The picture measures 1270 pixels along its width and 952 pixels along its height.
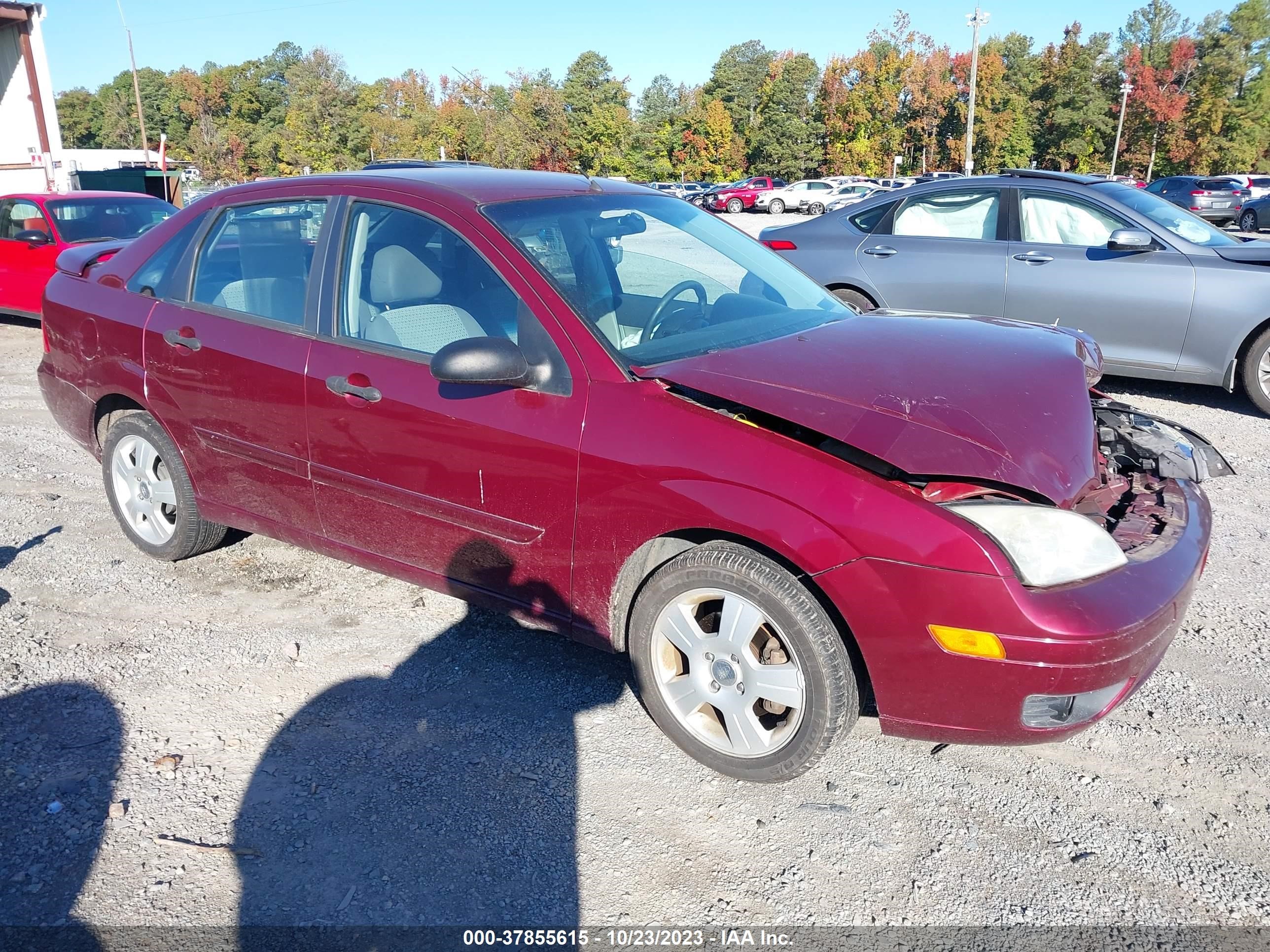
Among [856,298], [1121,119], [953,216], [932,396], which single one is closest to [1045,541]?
[932,396]

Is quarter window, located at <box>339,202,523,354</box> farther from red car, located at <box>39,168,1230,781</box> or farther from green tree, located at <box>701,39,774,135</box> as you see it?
green tree, located at <box>701,39,774,135</box>

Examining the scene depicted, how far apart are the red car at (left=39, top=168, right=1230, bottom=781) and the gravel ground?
30 centimetres

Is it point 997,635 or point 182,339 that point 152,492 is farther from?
point 997,635

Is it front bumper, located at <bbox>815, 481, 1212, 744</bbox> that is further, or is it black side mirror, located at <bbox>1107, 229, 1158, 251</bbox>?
black side mirror, located at <bbox>1107, 229, 1158, 251</bbox>

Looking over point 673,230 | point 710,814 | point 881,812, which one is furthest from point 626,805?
point 673,230

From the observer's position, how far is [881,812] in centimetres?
272

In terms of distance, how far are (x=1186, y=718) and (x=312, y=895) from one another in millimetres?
2753

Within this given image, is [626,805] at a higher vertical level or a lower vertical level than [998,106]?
lower

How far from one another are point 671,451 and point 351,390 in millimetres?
1268

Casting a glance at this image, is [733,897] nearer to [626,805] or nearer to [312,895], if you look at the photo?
[626,805]

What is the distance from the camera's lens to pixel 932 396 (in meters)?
2.79

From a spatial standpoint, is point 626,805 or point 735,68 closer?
point 626,805

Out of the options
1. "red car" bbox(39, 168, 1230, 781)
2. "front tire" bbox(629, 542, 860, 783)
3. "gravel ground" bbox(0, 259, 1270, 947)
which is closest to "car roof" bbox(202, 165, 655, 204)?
"red car" bbox(39, 168, 1230, 781)

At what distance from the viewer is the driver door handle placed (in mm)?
6867
